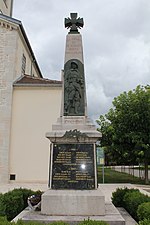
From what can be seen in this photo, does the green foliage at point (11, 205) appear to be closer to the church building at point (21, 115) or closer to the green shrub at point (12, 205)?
the green shrub at point (12, 205)

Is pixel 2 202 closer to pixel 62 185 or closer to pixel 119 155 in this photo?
pixel 62 185

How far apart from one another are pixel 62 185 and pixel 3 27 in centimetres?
1680

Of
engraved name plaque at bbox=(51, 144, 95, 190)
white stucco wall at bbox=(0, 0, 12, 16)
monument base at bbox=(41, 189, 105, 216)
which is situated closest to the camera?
monument base at bbox=(41, 189, 105, 216)

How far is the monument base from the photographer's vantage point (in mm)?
5945

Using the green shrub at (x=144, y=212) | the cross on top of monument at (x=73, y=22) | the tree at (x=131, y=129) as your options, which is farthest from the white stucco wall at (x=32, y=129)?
the green shrub at (x=144, y=212)

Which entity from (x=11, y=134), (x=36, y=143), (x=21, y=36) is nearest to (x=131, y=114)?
(x=36, y=143)

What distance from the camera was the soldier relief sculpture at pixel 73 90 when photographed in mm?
7445

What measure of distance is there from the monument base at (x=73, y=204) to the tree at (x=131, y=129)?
12.5m

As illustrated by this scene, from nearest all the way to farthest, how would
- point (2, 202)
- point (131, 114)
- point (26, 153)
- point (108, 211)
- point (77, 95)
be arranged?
1. point (108, 211)
2. point (2, 202)
3. point (77, 95)
4. point (26, 153)
5. point (131, 114)

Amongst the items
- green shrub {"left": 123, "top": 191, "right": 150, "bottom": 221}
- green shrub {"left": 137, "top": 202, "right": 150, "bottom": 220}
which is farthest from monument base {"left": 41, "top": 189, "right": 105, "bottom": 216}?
green shrub {"left": 123, "top": 191, "right": 150, "bottom": 221}

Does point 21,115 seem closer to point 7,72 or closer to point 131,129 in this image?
point 7,72

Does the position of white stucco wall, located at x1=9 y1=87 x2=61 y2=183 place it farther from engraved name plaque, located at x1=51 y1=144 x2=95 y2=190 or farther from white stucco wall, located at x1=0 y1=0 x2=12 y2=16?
white stucco wall, located at x1=0 y1=0 x2=12 y2=16

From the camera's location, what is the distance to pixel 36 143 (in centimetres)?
1806

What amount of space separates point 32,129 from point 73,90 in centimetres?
1130
